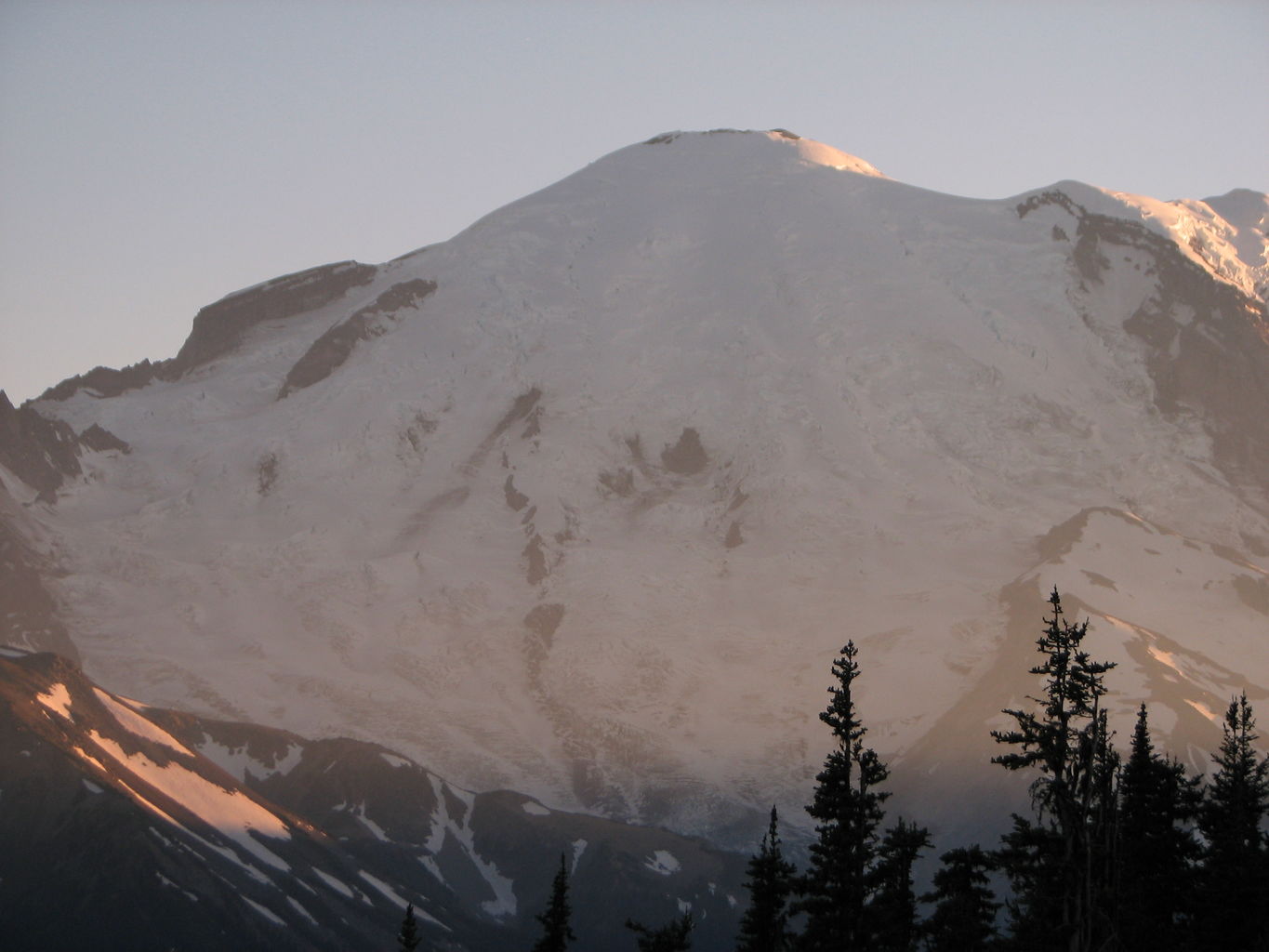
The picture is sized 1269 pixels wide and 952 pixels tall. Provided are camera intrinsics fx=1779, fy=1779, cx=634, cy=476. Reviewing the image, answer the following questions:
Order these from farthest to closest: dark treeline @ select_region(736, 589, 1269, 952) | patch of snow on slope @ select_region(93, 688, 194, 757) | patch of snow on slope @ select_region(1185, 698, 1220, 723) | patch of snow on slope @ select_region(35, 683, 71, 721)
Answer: patch of snow on slope @ select_region(1185, 698, 1220, 723), patch of snow on slope @ select_region(93, 688, 194, 757), patch of snow on slope @ select_region(35, 683, 71, 721), dark treeline @ select_region(736, 589, 1269, 952)

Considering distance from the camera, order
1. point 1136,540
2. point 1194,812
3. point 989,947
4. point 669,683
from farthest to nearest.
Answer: point 1136,540 → point 669,683 → point 1194,812 → point 989,947

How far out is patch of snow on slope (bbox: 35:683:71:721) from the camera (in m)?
140

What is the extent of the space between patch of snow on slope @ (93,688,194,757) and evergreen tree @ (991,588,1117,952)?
120 meters

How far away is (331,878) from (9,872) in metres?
26.8

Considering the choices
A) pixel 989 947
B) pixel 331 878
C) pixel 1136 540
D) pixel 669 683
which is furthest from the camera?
pixel 1136 540

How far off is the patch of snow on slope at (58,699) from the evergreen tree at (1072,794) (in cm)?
11325

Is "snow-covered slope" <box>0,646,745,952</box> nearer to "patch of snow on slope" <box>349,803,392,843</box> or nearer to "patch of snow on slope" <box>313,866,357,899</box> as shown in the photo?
"patch of snow on slope" <box>349,803,392,843</box>

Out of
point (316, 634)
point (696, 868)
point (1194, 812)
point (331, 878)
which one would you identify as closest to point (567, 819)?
point (696, 868)

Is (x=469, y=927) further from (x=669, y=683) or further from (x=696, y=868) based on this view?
(x=669, y=683)

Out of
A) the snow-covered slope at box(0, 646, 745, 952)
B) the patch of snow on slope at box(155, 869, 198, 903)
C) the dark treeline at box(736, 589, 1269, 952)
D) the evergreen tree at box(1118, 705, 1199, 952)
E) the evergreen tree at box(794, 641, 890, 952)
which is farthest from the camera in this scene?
the patch of snow on slope at box(155, 869, 198, 903)

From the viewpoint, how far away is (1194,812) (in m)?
57.8

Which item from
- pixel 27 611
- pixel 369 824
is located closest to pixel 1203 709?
pixel 369 824

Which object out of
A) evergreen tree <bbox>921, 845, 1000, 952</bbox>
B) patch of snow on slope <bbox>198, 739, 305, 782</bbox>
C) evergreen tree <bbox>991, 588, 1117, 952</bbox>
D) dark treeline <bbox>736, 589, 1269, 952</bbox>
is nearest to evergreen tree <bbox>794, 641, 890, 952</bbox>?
dark treeline <bbox>736, 589, 1269, 952</bbox>

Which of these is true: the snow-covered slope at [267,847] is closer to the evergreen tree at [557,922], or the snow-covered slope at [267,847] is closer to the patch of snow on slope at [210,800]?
the patch of snow on slope at [210,800]
